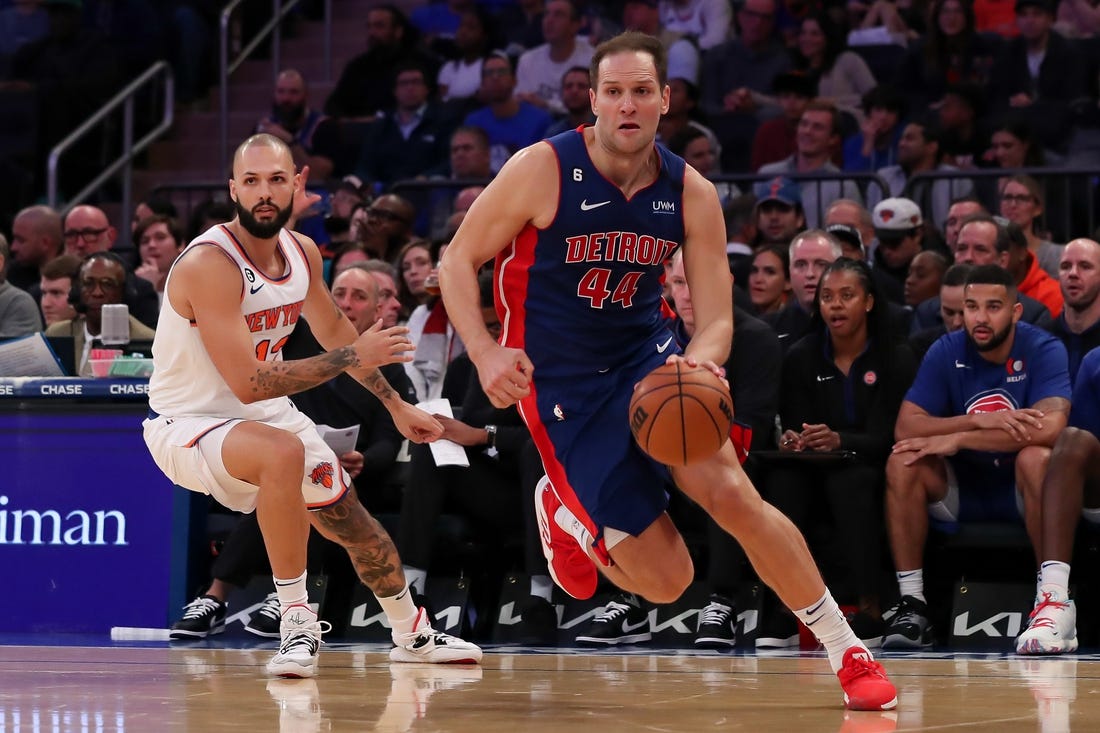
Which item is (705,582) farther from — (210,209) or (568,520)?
(210,209)

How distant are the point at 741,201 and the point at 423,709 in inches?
217

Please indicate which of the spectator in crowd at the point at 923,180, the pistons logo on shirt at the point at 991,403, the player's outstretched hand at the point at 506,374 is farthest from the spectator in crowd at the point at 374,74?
the player's outstretched hand at the point at 506,374

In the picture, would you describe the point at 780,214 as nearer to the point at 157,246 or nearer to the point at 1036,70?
the point at 1036,70

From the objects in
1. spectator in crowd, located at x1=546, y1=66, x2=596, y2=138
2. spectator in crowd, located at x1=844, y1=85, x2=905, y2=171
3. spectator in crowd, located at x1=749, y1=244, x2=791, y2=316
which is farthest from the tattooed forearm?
spectator in crowd, located at x1=844, y1=85, x2=905, y2=171

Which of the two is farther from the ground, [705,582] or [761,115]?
[761,115]

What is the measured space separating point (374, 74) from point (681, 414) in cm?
914

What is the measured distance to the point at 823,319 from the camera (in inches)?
298

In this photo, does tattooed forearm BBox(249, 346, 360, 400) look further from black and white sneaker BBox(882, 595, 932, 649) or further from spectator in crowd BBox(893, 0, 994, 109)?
spectator in crowd BBox(893, 0, 994, 109)

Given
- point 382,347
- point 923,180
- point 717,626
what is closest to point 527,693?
point 382,347

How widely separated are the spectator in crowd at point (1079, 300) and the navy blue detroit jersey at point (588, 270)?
3066 millimetres

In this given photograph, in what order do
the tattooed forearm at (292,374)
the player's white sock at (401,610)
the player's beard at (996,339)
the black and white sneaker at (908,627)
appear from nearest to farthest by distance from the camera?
the tattooed forearm at (292,374) < the player's white sock at (401,610) < the black and white sneaker at (908,627) < the player's beard at (996,339)

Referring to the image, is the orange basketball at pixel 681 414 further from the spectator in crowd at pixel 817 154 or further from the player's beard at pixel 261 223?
the spectator in crowd at pixel 817 154

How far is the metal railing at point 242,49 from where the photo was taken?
13008 millimetres

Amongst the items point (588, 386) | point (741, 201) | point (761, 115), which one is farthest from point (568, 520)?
point (761, 115)
